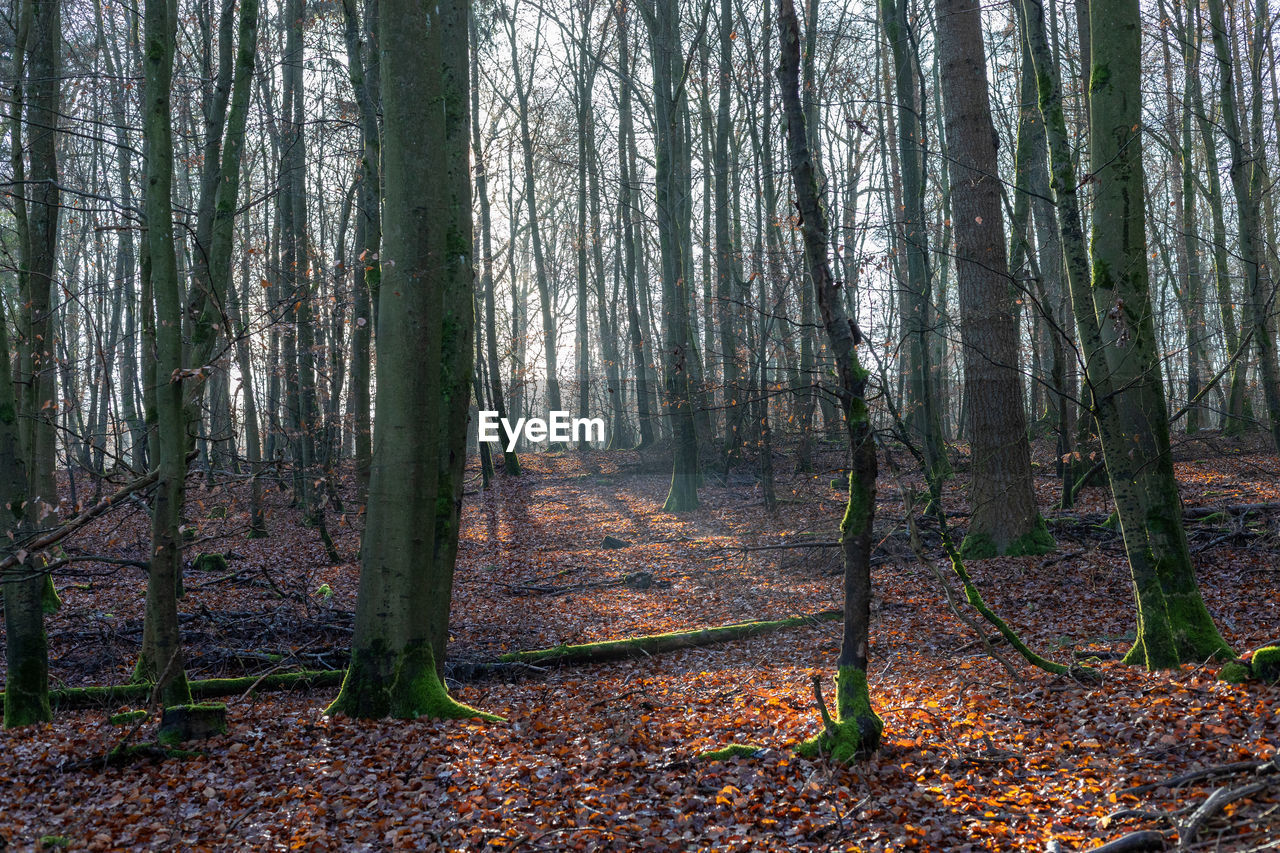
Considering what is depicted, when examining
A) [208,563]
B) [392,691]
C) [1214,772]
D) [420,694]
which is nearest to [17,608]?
[392,691]

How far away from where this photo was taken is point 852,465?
4949mm

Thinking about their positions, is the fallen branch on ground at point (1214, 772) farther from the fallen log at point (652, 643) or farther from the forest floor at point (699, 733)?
the fallen log at point (652, 643)

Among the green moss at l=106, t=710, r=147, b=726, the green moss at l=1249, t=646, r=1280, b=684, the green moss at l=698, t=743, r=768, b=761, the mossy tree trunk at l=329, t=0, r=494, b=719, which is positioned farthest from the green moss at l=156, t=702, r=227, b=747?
the green moss at l=1249, t=646, r=1280, b=684

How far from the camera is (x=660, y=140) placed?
57.1 feet

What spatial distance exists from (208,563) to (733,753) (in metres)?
10.4

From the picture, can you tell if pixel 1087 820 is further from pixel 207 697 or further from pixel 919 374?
pixel 919 374

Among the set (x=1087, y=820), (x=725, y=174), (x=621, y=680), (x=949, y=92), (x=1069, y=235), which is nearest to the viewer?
(x=1087, y=820)

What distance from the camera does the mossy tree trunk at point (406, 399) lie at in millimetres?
6133

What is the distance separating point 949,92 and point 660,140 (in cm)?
817

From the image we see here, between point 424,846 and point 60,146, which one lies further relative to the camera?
point 60,146

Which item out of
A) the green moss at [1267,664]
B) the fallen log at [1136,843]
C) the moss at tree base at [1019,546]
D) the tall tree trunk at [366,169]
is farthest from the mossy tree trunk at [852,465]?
the tall tree trunk at [366,169]

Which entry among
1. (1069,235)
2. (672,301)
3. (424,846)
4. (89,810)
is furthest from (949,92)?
(89,810)

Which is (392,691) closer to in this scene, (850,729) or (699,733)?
(699,733)

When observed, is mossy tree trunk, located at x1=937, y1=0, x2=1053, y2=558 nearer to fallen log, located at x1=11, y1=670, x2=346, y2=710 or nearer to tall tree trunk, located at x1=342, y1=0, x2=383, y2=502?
tall tree trunk, located at x1=342, y1=0, x2=383, y2=502
